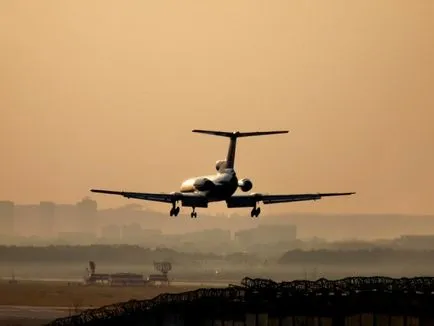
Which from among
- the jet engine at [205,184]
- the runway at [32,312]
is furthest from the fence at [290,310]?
the runway at [32,312]

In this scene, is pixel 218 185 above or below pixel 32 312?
above

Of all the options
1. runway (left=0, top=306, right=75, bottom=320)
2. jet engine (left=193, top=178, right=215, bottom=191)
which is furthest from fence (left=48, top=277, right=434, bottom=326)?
runway (left=0, top=306, right=75, bottom=320)

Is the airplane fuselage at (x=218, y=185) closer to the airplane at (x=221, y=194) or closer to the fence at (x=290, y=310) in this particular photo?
the airplane at (x=221, y=194)

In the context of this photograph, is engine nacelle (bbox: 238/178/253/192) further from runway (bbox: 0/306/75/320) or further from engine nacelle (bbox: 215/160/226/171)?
runway (bbox: 0/306/75/320)

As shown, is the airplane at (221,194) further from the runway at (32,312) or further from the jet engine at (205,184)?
the runway at (32,312)

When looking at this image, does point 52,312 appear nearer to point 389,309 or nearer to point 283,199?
point 283,199

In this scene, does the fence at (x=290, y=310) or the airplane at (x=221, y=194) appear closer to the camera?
the fence at (x=290, y=310)

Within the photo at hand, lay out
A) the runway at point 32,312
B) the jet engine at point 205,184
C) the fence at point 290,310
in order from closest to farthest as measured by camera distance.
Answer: the fence at point 290,310 → the jet engine at point 205,184 → the runway at point 32,312

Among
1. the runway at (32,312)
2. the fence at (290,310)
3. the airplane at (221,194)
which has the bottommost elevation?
the fence at (290,310)

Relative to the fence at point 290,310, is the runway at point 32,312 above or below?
above

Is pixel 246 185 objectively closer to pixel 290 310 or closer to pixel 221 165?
pixel 221 165

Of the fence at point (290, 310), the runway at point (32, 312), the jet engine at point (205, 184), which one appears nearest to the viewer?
the fence at point (290, 310)

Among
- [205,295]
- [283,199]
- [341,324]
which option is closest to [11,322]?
[283,199]

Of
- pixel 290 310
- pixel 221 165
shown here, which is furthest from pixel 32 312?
pixel 290 310
